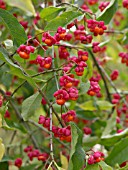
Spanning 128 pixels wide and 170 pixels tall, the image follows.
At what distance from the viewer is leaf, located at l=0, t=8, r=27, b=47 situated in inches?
40.4

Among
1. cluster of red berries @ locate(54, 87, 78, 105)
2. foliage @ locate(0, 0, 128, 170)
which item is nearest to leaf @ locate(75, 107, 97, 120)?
foliage @ locate(0, 0, 128, 170)

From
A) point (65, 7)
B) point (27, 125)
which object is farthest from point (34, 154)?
point (65, 7)

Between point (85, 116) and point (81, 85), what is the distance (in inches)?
16.1

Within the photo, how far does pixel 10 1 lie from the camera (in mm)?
846

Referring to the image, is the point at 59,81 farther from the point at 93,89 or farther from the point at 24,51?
the point at 24,51

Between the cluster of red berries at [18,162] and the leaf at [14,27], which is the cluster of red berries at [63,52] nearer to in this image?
the leaf at [14,27]

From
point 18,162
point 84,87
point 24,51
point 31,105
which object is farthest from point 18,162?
point 24,51

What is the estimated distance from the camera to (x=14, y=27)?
1040 millimetres

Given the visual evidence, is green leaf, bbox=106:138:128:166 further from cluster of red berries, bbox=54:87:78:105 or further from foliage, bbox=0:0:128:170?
cluster of red berries, bbox=54:87:78:105

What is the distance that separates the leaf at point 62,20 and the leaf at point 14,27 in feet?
0.26

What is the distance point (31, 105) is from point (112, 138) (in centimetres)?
30

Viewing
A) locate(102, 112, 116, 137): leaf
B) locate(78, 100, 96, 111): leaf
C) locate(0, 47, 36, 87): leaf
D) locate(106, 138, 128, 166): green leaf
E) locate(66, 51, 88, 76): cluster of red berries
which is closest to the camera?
locate(0, 47, 36, 87): leaf

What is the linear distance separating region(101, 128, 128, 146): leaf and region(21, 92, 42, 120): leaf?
0.91 feet

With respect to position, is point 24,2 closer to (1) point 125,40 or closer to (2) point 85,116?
(1) point 125,40
